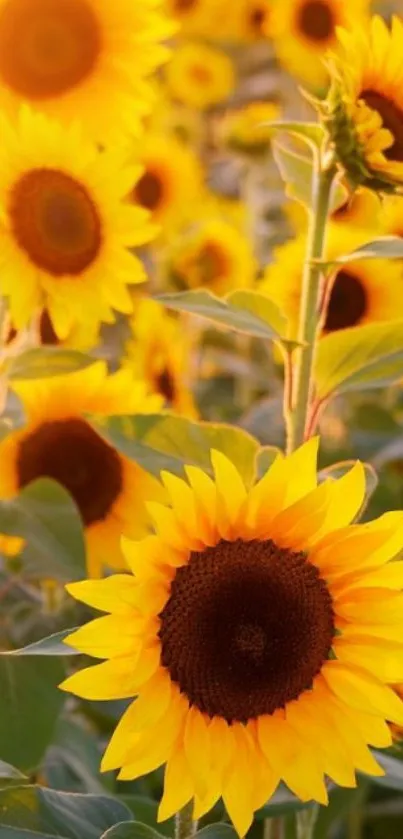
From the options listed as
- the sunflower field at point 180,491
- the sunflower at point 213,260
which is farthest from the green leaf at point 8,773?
the sunflower at point 213,260

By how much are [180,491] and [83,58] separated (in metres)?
0.64

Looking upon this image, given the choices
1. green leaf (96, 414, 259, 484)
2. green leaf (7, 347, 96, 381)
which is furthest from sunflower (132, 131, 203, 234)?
green leaf (96, 414, 259, 484)

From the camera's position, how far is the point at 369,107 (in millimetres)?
778

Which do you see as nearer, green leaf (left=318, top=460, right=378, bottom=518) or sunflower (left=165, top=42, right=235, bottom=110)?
green leaf (left=318, top=460, right=378, bottom=518)

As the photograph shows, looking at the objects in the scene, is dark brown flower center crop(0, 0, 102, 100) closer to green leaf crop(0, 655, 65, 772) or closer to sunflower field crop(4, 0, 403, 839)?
sunflower field crop(4, 0, 403, 839)

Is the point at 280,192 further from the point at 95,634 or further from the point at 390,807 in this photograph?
the point at 95,634

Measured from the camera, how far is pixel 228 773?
634mm

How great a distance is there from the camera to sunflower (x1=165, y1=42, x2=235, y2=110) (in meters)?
2.58

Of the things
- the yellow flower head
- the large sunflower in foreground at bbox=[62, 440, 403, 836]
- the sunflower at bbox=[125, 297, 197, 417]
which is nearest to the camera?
the large sunflower in foreground at bbox=[62, 440, 403, 836]

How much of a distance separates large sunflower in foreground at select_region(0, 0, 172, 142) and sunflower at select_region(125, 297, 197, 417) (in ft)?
0.75

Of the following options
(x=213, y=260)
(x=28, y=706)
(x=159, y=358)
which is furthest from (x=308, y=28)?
(x=28, y=706)

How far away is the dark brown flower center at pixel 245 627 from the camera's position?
65 cm

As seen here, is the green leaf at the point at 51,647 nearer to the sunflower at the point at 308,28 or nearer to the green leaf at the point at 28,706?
the green leaf at the point at 28,706

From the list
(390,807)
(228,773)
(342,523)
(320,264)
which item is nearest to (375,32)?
(320,264)
